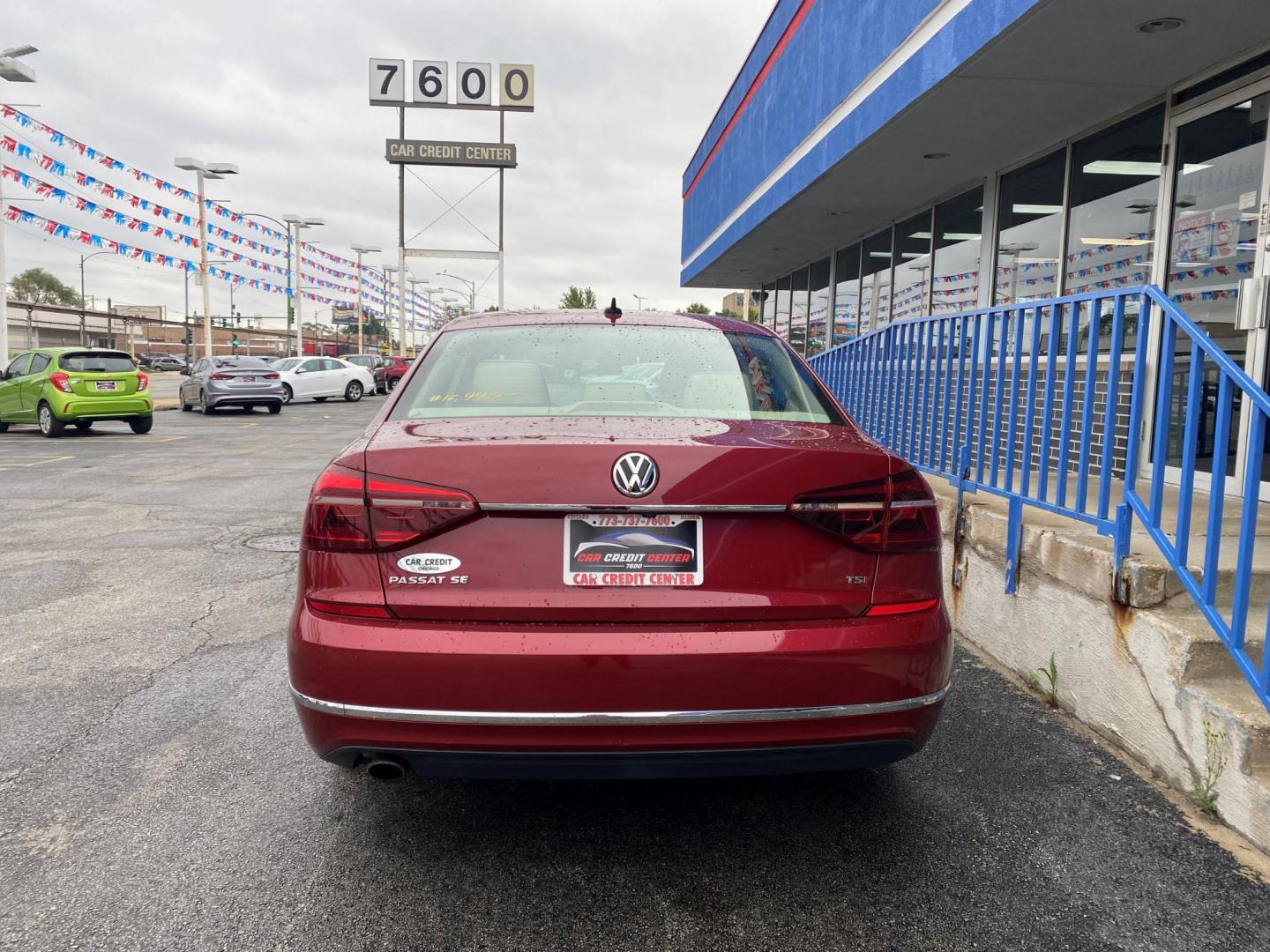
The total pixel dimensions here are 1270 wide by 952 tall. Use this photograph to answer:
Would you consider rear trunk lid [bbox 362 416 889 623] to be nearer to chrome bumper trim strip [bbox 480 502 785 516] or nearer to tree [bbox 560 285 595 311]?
chrome bumper trim strip [bbox 480 502 785 516]

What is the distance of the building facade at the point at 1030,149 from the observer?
228 inches

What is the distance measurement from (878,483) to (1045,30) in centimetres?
469

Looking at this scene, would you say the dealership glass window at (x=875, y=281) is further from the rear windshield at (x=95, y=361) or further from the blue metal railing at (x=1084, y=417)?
the rear windshield at (x=95, y=361)

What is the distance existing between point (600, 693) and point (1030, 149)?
8.39 m

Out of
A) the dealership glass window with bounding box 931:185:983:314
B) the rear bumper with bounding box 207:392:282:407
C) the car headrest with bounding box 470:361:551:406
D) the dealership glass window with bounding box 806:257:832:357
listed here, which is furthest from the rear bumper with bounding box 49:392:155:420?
the car headrest with bounding box 470:361:551:406

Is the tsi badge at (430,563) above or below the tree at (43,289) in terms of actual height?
below

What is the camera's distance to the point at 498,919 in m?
2.34

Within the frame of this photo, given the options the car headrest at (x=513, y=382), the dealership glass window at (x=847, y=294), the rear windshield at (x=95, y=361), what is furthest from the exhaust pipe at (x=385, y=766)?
the rear windshield at (x=95, y=361)

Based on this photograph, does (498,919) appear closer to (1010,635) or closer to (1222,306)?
(1010,635)

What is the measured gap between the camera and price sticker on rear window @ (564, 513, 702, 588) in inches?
90.7

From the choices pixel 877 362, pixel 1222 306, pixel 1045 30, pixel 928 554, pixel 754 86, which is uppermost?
pixel 754 86

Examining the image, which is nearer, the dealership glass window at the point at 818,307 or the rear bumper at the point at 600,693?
the rear bumper at the point at 600,693

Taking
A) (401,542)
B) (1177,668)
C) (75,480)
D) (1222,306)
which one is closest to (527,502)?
(401,542)

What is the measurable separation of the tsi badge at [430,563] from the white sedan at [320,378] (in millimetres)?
28772
